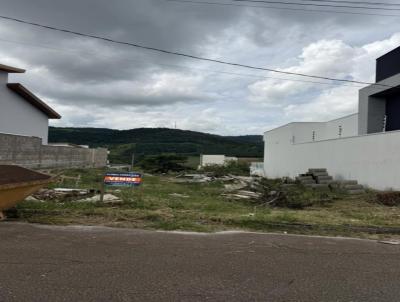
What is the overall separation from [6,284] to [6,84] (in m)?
32.4

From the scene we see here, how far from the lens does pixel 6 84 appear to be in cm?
3409

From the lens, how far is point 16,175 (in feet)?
35.1

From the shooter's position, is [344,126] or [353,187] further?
[344,126]

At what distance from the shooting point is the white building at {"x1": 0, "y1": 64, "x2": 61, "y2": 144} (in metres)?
33.8

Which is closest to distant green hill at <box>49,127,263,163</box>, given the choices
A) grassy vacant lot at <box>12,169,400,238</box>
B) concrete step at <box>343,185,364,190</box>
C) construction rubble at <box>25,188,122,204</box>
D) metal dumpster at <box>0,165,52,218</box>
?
concrete step at <box>343,185,364,190</box>

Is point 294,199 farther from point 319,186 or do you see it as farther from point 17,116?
point 17,116

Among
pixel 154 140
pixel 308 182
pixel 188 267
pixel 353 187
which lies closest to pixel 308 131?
pixel 308 182

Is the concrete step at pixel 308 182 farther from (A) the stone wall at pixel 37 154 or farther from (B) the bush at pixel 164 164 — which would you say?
(B) the bush at pixel 164 164

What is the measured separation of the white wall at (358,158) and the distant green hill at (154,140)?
4989 cm

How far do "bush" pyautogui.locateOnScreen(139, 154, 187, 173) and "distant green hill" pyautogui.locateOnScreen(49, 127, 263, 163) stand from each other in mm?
30747

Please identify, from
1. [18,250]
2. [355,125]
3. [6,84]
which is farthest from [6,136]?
[355,125]

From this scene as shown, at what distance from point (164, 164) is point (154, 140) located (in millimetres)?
43532

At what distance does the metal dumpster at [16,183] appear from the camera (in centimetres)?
988

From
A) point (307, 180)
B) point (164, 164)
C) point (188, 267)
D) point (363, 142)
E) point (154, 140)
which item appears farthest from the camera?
point (154, 140)
